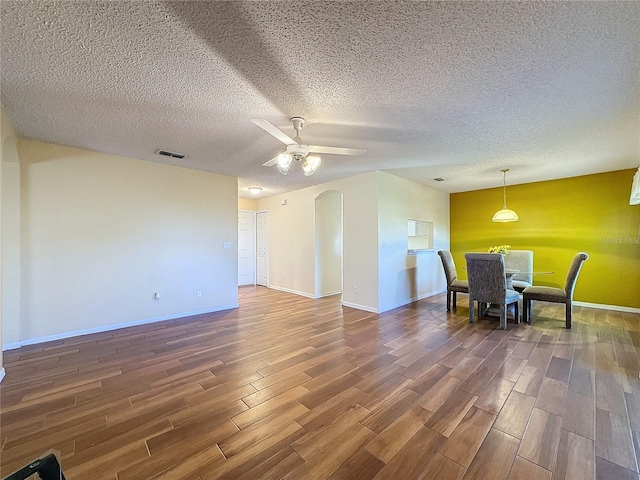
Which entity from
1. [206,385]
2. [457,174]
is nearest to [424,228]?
[457,174]

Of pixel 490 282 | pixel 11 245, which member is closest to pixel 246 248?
pixel 11 245

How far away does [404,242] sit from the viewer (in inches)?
202

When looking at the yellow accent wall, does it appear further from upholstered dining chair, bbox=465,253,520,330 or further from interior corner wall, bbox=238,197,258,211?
interior corner wall, bbox=238,197,258,211

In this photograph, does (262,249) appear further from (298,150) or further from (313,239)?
(298,150)

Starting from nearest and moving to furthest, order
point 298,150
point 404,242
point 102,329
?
point 298,150, point 102,329, point 404,242

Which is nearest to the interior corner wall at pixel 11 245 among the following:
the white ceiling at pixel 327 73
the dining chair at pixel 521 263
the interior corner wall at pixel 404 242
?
the white ceiling at pixel 327 73

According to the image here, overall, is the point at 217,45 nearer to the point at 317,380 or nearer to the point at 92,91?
the point at 92,91

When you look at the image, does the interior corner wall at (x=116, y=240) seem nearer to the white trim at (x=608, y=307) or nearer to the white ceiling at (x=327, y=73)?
the white ceiling at (x=327, y=73)

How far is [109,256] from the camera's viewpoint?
145 inches

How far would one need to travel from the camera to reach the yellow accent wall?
443 cm

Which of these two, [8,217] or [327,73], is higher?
[327,73]

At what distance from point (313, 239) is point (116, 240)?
348cm

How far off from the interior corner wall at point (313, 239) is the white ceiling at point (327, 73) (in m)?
1.55

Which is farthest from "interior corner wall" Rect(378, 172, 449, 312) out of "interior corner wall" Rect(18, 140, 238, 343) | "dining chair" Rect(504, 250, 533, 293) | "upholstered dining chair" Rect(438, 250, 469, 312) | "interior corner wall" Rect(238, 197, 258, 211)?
"interior corner wall" Rect(238, 197, 258, 211)
